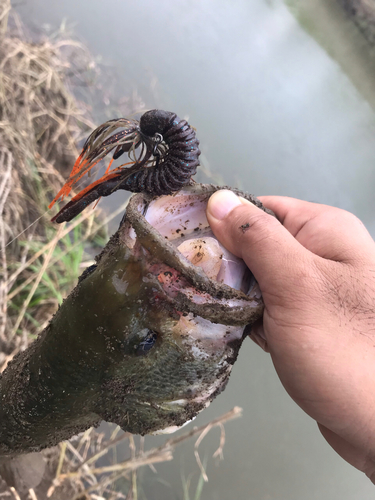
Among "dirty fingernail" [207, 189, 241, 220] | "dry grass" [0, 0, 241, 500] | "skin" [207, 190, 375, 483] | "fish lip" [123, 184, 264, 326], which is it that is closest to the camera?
"fish lip" [123, 184, 264, 326]

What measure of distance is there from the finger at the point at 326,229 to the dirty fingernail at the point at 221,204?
1.50ft

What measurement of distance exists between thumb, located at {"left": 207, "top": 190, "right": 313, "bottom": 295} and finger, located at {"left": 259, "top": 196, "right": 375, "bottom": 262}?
0.29 metres

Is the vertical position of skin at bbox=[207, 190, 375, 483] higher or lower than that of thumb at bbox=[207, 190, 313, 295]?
lower

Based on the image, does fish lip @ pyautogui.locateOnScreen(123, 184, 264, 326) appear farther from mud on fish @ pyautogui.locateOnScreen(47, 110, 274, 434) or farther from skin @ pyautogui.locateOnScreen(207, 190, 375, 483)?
skin @ pyautogui.locateOnScreen(207, 190, 375, 483)

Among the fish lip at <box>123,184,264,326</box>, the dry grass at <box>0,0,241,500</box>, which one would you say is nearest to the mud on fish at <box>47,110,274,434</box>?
the fish lip at <box>123,184,264,326</box>

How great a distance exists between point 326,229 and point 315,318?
548 millimetres

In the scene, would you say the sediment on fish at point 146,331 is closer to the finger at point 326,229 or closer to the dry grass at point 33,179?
the finger at point 326,229


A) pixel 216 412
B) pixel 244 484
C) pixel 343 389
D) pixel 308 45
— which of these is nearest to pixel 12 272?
pixel 216 412

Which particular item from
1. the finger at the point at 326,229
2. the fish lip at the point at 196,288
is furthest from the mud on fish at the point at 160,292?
the finger at the point at 326,229

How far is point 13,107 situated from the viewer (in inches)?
112

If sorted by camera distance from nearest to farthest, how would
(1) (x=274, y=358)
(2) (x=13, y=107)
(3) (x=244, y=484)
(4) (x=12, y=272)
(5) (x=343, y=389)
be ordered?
(5) (x=343, y=389), (1) (x=274, y=358), (4) (x=12, y=272), (2) (x=13, y=107), (3) (x=244, y=484)

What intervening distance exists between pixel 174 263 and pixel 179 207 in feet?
1.25

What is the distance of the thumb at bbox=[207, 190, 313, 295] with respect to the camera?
3.53ft

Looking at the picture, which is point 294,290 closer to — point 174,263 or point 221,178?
point 174,263
